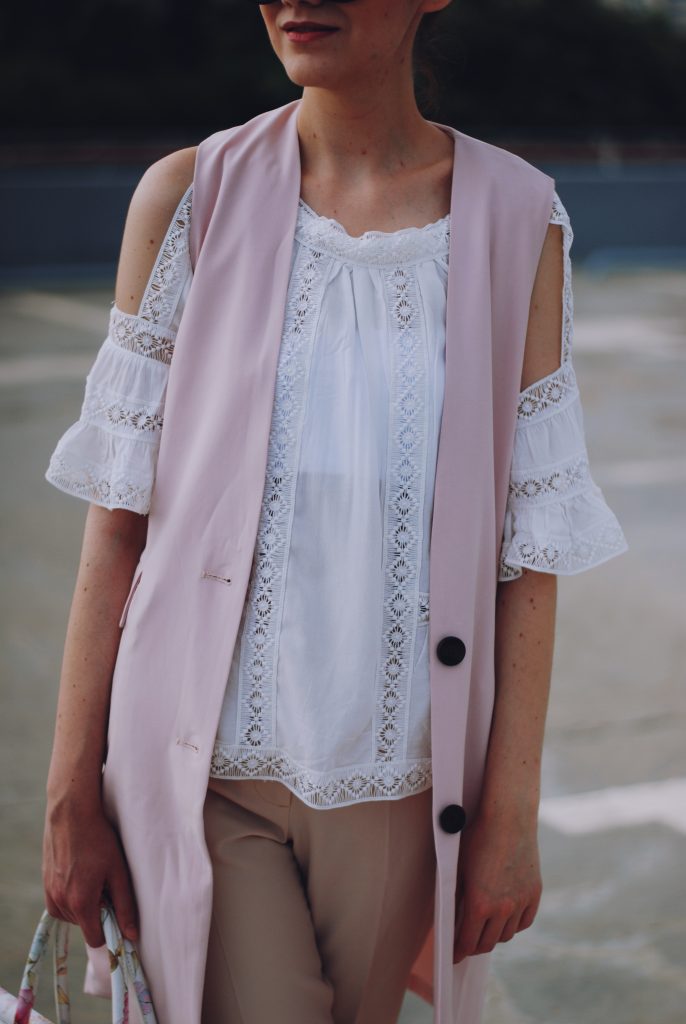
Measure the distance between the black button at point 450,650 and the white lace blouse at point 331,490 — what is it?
0.10 ft

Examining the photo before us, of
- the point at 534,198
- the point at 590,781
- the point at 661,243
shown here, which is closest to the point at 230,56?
the point at 661,243

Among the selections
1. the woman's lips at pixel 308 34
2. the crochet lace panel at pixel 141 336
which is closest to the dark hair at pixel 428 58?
the woman's lips at pixel 308 34

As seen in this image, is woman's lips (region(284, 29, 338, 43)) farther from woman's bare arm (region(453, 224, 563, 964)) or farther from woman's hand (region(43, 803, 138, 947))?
woman's hand (region(43, 803, 138, 947))

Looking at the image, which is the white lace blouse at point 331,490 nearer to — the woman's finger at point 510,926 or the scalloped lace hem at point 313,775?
the scalloped lace hem at point 313,775

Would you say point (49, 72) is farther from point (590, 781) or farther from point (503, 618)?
point (503, 618)

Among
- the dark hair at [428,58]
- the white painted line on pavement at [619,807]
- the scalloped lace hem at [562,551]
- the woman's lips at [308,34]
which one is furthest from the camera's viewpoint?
the white painted line on pavement at [619,807]

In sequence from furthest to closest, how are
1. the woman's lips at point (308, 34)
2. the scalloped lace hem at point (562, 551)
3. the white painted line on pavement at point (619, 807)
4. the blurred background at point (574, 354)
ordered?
1. the white painted line on pavement at point (619, 807)
2. the blurred background at point (574, 354)
3. the scalloped lace hem at point (562, 551)
4. the woman's lips at point (308, 34)

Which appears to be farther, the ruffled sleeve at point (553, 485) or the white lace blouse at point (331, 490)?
the ruffled sleeve at point (553, 485)

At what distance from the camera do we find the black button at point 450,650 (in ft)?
5.70

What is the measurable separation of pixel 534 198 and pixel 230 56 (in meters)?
18.2

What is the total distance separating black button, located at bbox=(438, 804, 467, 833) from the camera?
1.76 m

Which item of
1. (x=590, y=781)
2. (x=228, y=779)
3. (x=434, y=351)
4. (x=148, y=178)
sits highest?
(x=148, y=178)

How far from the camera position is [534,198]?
1.82 meters

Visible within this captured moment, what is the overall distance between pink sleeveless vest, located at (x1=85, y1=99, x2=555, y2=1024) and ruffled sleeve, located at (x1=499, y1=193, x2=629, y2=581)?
39mm
